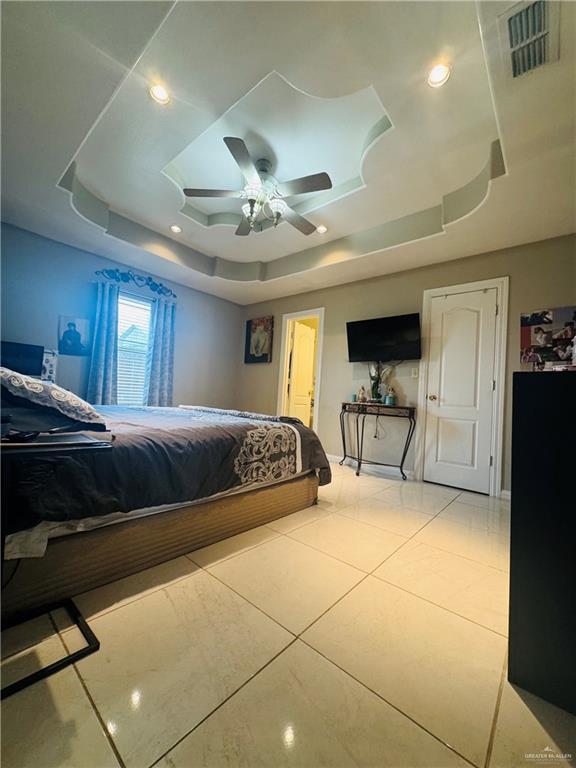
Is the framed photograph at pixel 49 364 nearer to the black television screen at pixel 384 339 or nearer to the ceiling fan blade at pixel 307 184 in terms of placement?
the ceiling fan blade at pixel 307 184

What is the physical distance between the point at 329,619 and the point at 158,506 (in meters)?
0.94

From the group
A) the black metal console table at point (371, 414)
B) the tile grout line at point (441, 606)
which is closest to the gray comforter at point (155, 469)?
the tile grout line at point (441, 606)

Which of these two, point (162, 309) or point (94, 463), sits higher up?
point (162, 309)

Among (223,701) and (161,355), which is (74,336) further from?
(223,701)

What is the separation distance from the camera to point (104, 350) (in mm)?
3570

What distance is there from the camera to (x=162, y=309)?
4.18 meters

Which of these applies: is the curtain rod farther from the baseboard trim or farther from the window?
the baseboard trim

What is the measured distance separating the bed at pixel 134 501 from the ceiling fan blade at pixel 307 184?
1.80 meters

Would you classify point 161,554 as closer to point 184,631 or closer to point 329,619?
point 184,631

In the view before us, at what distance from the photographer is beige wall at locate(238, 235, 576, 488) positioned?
9.21ft

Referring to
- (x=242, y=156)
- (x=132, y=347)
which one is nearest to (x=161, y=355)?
(x=132, y=347)

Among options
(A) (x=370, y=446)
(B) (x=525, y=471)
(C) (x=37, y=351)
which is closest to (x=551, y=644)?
(B) (x=525, y=471)

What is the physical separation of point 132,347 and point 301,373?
8.70 ft

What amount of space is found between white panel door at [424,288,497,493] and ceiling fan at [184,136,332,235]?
1.91m
